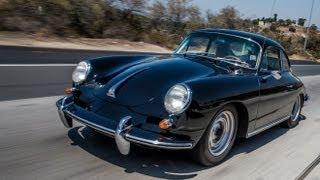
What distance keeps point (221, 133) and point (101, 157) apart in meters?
1.36

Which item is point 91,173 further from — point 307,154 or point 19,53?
point 19,53

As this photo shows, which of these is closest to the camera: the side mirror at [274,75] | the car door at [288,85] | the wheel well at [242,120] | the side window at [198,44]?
the wheel well at [242,120]

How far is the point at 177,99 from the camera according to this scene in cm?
438

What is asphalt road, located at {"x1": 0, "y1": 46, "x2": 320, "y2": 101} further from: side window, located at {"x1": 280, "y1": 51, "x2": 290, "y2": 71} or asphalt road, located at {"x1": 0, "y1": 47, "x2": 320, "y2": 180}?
side window, located at {"x1": 280, "y1": 51, "x2": 290, "y2": 71}

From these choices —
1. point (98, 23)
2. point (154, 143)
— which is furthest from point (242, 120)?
point (98, 23)

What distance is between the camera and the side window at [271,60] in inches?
241

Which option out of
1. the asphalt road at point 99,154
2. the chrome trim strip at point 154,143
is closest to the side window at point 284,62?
the asphalt road at point 99,154

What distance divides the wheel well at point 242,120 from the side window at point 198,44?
52.6 inches

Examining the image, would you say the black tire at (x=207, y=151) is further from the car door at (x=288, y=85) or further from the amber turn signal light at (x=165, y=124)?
the car door at (x=288, y=85)

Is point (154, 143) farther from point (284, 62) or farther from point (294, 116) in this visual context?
point (294, 116)

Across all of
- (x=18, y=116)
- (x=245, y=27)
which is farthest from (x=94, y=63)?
(x=245, y=27)

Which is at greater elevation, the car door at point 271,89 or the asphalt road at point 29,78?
the car door at point 271,89

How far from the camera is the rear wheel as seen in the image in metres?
7.39

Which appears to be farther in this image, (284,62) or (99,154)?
(284,62)
